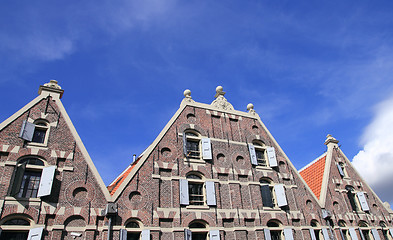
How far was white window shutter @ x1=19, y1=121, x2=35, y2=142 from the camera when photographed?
14367 millimetres

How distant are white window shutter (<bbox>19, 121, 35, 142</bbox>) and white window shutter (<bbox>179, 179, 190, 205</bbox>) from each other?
8.43 m

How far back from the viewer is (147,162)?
54.6 ft

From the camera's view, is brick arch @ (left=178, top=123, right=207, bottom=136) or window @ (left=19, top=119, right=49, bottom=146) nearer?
window @ (left=19, top=119, right=49, bottom=146)

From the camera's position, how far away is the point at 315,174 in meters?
25.7

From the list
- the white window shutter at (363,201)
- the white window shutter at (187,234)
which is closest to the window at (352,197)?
the white window shutter at (363,201)

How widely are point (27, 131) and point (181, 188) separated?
876 centimetres

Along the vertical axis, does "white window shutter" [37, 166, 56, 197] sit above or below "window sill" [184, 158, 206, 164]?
below

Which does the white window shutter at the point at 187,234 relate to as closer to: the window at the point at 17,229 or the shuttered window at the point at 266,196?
the shuttered window at the point at 266,196

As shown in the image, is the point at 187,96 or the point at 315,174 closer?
the point at 187,96

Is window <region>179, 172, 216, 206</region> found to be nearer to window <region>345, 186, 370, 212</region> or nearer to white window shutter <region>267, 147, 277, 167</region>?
white window shutter <region>267, 147, 277, 167</region>

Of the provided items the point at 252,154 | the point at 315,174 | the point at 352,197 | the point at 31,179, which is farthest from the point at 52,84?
the point at 352,197

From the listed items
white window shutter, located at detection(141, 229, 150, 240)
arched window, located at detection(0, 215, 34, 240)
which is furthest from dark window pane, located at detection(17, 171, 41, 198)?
white window shutter, located at detection(141, 229, 150, 240)

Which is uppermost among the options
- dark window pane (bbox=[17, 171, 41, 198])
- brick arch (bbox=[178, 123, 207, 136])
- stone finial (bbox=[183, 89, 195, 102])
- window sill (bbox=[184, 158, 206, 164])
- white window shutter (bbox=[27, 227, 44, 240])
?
stone finial (bbox=[183, 89, 195, 102])

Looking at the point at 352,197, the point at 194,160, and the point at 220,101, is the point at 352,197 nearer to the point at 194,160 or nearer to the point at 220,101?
the point at 220,101
